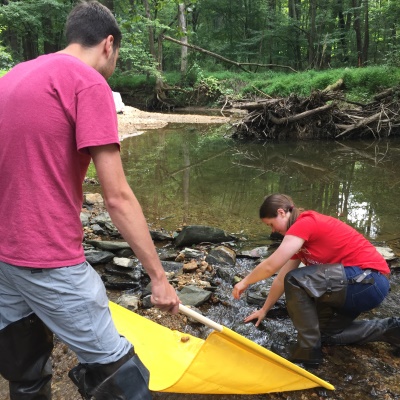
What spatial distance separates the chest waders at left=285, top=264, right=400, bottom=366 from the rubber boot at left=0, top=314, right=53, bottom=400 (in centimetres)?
145

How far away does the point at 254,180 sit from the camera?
757 centimetres

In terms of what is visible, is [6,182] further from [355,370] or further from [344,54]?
[344,54]

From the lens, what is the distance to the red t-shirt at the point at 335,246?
7.93 feet

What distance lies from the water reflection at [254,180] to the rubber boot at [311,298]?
2.16 meters

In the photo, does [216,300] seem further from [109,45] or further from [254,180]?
[254,180]

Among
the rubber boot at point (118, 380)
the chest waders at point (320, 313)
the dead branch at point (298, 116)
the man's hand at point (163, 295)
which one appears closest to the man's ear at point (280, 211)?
the chest waders at point (320, 313)

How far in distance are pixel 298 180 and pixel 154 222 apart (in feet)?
11.3

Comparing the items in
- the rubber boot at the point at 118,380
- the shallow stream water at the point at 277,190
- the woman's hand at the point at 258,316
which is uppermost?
the rubber boot at the point at 118,380

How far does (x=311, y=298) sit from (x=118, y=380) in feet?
4.55

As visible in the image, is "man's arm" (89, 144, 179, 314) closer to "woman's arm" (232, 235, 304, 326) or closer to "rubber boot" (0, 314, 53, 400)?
"rubber boot" (0, 314, 53, 400)

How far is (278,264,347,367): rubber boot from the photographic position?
2369 mm

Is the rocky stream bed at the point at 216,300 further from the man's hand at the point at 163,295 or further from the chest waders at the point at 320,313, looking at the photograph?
the man's hand at the point at 163,295

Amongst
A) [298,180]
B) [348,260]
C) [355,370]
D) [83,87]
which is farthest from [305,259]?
[298,180]

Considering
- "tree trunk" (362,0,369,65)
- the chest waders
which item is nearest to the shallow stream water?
the chest waders
